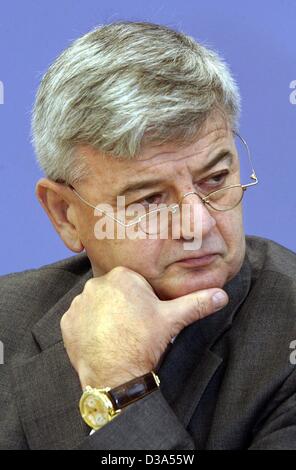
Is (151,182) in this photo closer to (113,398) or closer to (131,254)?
(131,254)

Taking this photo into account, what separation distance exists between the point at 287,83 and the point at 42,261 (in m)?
0.93

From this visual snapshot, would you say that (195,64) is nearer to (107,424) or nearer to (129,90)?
(129,90)

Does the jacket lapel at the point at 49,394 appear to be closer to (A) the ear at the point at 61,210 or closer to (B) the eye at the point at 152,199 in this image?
(A) the ear at the point at 61,210

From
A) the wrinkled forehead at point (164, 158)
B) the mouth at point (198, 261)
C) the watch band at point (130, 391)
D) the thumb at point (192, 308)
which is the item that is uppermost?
the wrinkled forehead at point (164, 158)

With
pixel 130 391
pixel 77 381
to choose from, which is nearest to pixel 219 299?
pixel 130 391

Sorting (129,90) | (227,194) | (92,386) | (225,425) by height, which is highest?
(129,90)

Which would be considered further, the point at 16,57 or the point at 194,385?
the point at 16,57

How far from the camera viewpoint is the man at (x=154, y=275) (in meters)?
2.04

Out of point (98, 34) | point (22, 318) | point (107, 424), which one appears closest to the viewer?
point (107, 424)

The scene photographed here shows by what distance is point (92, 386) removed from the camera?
2.05m

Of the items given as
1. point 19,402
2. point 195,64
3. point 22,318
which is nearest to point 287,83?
point 195,64

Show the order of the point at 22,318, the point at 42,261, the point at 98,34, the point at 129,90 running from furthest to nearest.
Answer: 1. the point at 42,261
2. the point at 22,318
3. the point at 98,34
4. the point at 129,90

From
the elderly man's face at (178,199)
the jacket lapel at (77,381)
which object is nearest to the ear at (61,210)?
the elderly man's face at (178,199)

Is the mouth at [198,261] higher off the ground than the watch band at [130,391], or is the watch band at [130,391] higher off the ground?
the mouth at [198,261]
